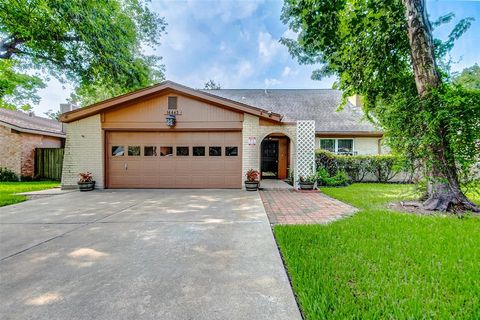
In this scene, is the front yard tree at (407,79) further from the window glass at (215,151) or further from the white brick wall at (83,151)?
the white brick wall at (83,151)

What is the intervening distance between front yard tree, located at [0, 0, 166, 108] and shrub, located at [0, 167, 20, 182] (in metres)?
4.52

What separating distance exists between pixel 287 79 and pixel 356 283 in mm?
22572

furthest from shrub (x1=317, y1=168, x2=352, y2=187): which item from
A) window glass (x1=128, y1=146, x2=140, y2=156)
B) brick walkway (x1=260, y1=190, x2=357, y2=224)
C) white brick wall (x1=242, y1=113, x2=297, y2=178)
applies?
window glass (x1=128, y1=146, x2=140, y2=156)

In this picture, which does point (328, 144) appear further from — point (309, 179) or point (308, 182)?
point (308, 182)

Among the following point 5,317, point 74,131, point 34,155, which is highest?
point 74,131

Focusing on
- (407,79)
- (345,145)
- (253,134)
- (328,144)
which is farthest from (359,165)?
(253,134)

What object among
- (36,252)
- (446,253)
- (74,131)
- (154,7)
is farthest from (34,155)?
(446,253)

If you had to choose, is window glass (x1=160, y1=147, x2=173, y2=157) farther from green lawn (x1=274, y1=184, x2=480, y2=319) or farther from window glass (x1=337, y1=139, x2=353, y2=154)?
window glass (x1=337, y1=139, x2=353, y2=154)

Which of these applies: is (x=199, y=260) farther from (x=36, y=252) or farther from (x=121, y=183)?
Answer: (x=121, y=183)

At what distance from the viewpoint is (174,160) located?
916cm

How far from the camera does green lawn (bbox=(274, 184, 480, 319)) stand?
181 centimetres

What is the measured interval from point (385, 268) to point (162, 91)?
907 centimetres

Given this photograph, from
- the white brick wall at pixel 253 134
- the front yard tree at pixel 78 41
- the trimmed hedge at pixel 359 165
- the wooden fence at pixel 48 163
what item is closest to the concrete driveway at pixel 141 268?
the white brick wall at pixel 253 134

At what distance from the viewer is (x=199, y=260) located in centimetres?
273
